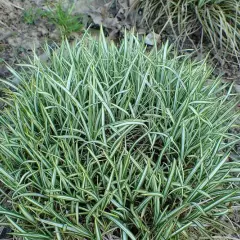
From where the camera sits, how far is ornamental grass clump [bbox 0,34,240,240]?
2.13m

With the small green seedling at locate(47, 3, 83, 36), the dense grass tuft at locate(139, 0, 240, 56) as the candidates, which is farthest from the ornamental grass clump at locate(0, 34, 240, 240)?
the dense grass tuft at locate(139, 0, 240, 56)

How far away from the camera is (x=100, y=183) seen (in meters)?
2.20

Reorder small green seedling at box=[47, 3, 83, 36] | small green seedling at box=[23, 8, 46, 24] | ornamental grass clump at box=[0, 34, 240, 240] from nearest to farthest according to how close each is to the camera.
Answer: ornamental grass clump at box=[0, 34, 240, 240]
small green seedling at box=[47, 3, 83, 36]
small green seedling at box=[23, 8, 46, 24]

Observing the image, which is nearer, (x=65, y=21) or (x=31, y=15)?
(x=65, y=21)

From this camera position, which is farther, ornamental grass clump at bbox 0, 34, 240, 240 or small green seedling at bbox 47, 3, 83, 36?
small green seedling at bbox 47, 3, 83, 36

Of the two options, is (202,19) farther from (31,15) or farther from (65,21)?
(31,15)

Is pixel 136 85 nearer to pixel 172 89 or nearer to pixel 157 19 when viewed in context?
pixel 172 89

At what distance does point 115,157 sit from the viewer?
7.61 feet

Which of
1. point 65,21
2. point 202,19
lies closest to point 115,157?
point 65,21

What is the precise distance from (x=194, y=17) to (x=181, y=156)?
1.91 meters

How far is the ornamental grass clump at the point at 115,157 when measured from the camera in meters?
2.13

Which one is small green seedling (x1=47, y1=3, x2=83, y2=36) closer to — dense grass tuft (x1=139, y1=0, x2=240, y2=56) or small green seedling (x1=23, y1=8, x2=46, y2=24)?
A: small green seedling (x1=23, y1=8, x2=46, y2=24)

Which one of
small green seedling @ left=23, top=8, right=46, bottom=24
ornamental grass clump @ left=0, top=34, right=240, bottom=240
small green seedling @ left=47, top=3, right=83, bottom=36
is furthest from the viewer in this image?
small green seedling @ left=23, top=8, right=46, bottom=24

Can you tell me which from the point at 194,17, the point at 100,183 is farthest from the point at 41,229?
the point at 194,17
